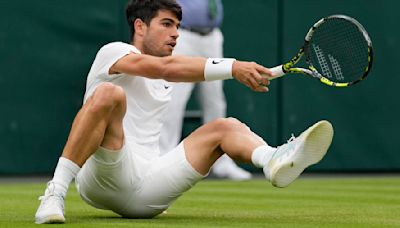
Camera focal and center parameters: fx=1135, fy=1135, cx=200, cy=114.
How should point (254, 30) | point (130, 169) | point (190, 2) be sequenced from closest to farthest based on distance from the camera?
point (130, 169) → point (190, 2) → point (254, 30)

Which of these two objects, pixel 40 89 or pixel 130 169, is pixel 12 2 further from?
pixel 130 169

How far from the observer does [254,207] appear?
23.6 ft

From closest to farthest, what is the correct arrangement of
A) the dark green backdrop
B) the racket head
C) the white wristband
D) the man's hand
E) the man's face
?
the man's hand
the white wristband
the racket head
the man's face
the dark green backdrop

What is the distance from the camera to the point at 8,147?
1146 centimetres

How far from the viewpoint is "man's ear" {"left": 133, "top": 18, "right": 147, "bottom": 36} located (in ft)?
19.6

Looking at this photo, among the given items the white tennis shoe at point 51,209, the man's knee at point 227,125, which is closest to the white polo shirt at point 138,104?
Result: the man's knee at point 227,125

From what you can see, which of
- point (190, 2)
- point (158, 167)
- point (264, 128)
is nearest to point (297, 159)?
point (158, 167)

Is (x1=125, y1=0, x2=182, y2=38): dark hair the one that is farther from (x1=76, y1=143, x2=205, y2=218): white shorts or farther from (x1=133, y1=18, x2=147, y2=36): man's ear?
(x1=76, y1=143, x2=205, y2=218): white shorts

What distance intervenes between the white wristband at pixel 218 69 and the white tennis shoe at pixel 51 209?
2.96ft

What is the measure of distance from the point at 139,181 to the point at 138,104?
0.40 m

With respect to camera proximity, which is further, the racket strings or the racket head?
the racket strings

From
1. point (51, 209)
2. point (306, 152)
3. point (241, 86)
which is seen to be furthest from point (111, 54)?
point (241, 86)

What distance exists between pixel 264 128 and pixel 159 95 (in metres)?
6.57

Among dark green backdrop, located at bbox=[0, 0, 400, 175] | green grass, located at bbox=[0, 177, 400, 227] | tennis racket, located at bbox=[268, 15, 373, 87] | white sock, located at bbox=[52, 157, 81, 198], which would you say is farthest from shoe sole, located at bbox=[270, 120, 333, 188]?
dark green backdrop, located at bbox=[0, 0, 400, 175]
